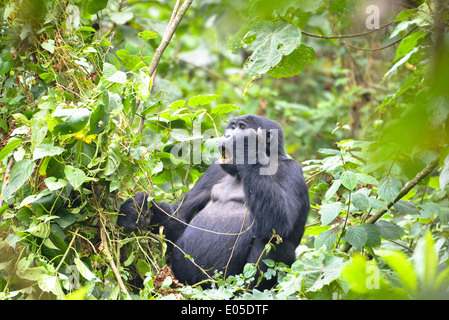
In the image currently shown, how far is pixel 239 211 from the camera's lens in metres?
3.88

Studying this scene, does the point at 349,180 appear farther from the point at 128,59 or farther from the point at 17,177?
the point at 17,177

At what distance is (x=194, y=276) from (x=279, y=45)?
189 cm

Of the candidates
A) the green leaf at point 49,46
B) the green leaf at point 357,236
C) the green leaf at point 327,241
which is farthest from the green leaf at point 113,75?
the green leaf at point 357,236

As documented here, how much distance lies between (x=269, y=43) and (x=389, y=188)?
4.38 feet

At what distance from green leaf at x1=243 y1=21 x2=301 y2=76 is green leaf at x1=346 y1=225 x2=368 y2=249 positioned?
4.22 ft

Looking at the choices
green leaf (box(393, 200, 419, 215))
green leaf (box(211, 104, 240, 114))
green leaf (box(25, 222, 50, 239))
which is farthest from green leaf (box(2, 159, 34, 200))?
green leaf (box(393, 200, 419, 215))

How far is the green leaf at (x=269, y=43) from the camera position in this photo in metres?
3.43

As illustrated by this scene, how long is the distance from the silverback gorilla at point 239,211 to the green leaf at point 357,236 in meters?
0.50

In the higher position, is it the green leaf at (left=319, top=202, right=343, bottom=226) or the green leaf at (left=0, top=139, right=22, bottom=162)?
the green leaf at (left=0, top=139, right=22, bottom=162)

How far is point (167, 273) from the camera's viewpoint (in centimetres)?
294

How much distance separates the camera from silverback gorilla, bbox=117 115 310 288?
11.4 feet

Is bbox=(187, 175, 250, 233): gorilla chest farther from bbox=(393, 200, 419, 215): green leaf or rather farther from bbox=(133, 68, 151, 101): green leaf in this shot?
bbox=(133, 68, 151, 101): green leaf

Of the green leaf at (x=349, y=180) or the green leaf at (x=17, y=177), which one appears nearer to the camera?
the green leaf at (x=17, y=177)

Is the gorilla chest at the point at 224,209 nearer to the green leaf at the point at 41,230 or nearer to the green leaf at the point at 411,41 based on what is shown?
the green leaf at the point at 41,230
